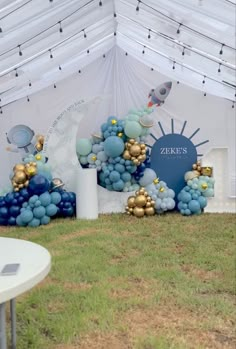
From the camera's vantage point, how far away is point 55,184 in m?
5.96

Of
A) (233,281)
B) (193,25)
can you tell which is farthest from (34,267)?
(193,25)

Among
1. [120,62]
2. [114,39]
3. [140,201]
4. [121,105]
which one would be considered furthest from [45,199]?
[114,39]

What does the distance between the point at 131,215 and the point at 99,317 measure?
3.49 m

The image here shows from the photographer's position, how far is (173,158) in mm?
6480

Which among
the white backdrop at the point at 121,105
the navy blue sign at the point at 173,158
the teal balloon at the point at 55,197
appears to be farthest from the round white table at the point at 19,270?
the white backdrop at the point at 121,105

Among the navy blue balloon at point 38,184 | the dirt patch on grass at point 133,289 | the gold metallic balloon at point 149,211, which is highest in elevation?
the navy blue balloon at point 38,184

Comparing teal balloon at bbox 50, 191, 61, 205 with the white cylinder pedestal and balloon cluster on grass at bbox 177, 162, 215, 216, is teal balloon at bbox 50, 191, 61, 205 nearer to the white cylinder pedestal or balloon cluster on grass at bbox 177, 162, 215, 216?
the white cylinder pedestal

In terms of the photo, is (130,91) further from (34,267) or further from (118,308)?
(34,267)

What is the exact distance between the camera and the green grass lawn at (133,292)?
2447 mm

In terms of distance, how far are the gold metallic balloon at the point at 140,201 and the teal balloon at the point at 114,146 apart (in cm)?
69

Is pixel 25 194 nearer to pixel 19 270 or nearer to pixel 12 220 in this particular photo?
pixel 12 220

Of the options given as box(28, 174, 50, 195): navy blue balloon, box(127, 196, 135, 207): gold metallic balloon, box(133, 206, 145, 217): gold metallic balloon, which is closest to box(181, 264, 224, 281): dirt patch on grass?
box(133, 206, 145, 217): gold metallic balloon

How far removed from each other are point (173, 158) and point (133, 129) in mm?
934

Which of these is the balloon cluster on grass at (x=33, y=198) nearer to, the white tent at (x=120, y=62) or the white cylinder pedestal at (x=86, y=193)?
the white cylinder pedestal at (x=86, y=193)
